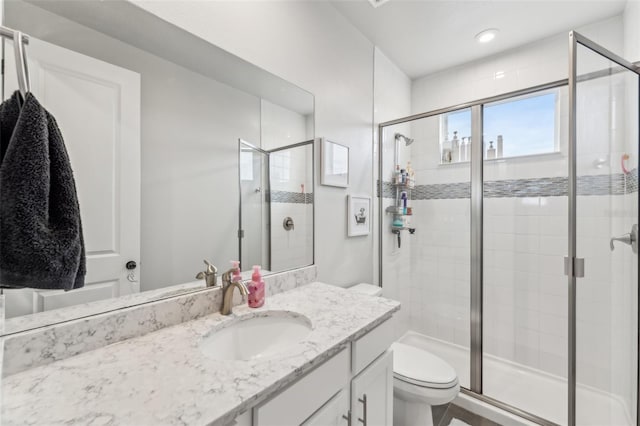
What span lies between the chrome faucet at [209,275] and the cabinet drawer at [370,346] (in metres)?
0.57

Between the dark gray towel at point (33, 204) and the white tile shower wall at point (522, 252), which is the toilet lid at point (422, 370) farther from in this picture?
the dark gray towel at point (33, 204)

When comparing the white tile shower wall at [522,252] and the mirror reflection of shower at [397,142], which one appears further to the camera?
the mirror reflection of shower at [397,142]

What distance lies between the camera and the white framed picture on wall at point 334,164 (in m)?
Result: 1.61

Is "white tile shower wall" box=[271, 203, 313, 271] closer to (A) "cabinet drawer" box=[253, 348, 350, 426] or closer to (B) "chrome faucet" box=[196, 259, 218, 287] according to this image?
(B) "chrome faucet" box=[196, 259, 218, 287]

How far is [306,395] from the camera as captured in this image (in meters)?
0.75

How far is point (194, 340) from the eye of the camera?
83 cm

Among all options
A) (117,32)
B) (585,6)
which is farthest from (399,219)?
(117,32)

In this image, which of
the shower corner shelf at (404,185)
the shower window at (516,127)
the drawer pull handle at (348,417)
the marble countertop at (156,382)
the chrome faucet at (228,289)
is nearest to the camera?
the marble countertop at (156,382)

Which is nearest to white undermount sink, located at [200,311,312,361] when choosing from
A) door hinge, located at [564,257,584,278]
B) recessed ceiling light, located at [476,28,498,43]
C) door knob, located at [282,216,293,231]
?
door knob, located at [282,216,293,231]

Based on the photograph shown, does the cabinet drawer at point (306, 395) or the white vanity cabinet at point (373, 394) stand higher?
the cabinet drawer at point (306, 395)

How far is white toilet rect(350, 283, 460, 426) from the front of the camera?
1.41 m

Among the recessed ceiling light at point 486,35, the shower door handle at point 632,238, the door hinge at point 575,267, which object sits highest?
the recessed ceiling light at point 486,35

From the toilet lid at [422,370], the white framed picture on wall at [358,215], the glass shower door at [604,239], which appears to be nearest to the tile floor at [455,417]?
the toilet lid at [422,370]

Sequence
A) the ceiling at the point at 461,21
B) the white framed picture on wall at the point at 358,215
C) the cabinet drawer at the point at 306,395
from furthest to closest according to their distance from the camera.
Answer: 1. the white framed picture on wall at the point at 358,215
2. the ceiling at the point at 461,21
3. the cabinet drawer at the point at 306,395
